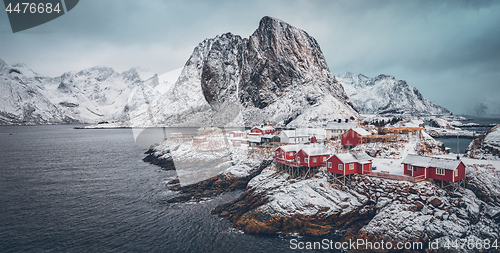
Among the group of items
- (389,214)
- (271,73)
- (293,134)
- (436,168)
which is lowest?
(389,214)

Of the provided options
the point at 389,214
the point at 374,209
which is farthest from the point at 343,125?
the point at 389,214

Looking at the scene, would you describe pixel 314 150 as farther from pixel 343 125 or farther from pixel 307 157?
pixel 343 125

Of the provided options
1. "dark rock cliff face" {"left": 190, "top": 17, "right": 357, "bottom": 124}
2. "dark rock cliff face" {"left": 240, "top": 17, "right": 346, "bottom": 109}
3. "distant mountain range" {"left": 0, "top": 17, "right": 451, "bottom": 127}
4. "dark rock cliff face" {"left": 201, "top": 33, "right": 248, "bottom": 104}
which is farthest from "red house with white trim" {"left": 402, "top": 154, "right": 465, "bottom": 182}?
"dark rock cliff face" {"left": 201, "top": 33, "right": 248, "bottom": 104}

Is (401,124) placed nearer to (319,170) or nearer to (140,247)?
(319,170)

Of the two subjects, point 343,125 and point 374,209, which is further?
point 343,125

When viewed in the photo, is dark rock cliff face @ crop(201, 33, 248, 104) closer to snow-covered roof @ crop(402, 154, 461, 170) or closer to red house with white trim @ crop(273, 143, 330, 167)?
red house with white trim @ crop(273, 143, 330, 167)

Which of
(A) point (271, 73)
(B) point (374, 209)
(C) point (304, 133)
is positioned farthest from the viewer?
(A) point (271, 73)
